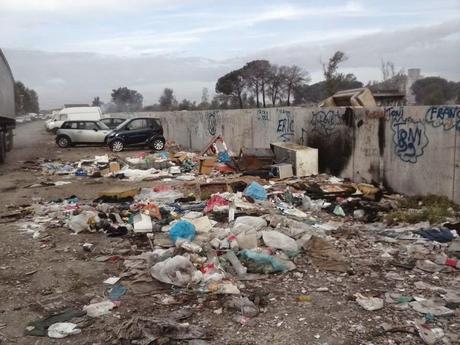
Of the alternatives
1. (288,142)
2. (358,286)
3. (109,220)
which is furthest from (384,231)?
(288,142)

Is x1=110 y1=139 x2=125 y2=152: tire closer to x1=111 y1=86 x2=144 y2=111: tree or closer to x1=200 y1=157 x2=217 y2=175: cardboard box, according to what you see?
x1=200 y1=157 x2=217 y2=175: cardboard box

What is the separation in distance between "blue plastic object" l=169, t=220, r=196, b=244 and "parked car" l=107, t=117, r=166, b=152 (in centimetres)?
1590

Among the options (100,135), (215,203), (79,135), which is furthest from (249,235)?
(79,135)

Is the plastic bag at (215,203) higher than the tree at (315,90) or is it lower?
lower

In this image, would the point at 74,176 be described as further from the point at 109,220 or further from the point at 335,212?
the point at 335,212

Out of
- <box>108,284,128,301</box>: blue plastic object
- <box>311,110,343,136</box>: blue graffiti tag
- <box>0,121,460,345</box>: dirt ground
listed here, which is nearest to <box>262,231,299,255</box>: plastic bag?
<box>0,121,460,345</box>: dirt ground

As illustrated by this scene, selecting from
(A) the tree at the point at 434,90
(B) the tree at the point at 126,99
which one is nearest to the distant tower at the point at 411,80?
(A) the tree at the point at 434,90

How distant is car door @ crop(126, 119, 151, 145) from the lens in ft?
70.8

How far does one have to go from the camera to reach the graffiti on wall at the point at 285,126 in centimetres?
1335

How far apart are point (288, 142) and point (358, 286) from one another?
877cm

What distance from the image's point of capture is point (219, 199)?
328 inches

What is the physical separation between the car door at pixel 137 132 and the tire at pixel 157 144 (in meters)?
0.38

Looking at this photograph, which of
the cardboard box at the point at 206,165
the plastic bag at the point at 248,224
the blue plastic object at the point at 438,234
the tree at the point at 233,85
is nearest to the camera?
the blue plastic object at the point at 438,234

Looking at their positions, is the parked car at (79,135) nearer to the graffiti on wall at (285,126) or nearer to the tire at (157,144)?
the tire at (157,144)
